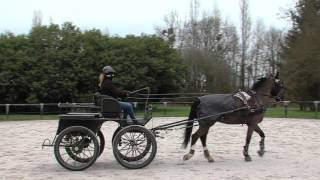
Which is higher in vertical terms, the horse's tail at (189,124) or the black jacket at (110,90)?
the black jacket at (110,90)

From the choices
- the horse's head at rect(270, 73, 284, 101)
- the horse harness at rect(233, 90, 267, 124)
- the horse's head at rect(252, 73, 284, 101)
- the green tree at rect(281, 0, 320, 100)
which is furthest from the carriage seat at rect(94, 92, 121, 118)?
the green tree at rect(281, 0, 320, 100)

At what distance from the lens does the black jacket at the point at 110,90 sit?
416 inches

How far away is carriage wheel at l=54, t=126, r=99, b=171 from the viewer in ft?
32.9

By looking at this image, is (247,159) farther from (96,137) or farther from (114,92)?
(96,137)

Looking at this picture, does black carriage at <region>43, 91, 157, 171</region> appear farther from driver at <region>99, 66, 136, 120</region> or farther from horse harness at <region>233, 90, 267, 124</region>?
horse harness at <region>233, 90, 267, 124</region>

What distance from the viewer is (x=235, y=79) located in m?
56.4

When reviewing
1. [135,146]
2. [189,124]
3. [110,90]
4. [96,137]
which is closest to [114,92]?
[110,90]

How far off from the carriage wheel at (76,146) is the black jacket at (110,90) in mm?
953

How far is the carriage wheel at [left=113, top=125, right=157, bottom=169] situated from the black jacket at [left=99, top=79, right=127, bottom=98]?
29.5 inches

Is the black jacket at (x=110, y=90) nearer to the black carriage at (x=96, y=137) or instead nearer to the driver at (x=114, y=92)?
the driver at (x=114, y=92)

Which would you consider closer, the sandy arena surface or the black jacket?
the sandy arena surface

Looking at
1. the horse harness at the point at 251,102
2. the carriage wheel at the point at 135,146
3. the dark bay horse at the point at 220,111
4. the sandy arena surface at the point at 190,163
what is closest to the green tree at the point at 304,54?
the sandy arena surface at the point at 190,163

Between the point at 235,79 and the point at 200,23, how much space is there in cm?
762

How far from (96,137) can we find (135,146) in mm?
763
